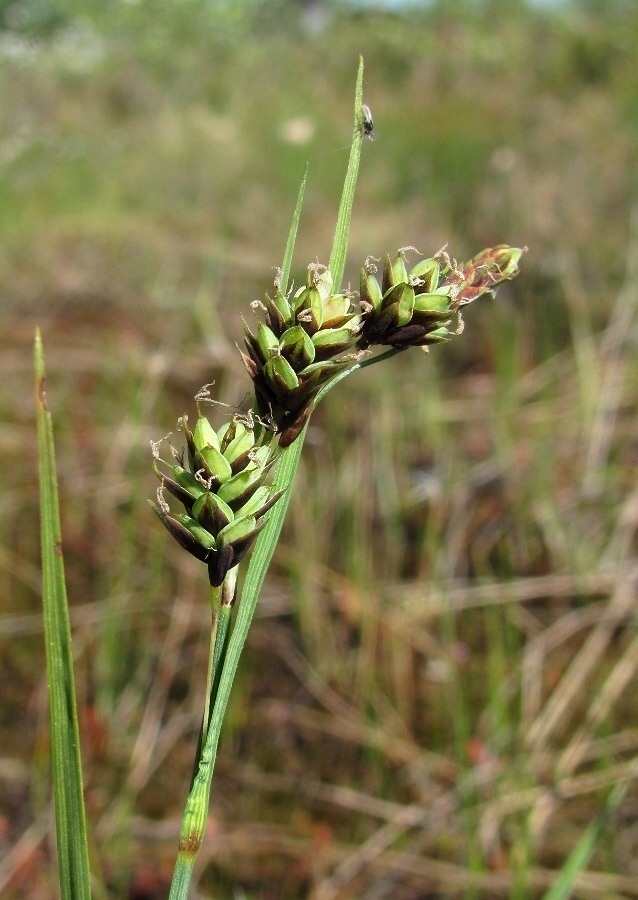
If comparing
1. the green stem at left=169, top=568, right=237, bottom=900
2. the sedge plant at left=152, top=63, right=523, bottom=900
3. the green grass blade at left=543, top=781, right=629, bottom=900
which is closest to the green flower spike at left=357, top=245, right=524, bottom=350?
the sedge plant at left=152, top=63, right=523, bottom=900

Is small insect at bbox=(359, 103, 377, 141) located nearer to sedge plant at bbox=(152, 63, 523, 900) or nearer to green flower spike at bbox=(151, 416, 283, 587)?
sedge plant at bbox=(152, 63, 523, 900)

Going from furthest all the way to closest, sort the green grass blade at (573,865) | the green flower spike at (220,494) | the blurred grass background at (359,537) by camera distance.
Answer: the blurred grass background at (359,537)
the green grass blade at (573,865)
the green flower spike at (220,494)

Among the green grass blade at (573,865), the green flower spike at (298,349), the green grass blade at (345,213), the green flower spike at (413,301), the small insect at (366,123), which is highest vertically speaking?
the small insect at (366,123)

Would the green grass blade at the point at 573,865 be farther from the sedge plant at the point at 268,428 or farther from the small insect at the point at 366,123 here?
the small insect at the point at 366,123

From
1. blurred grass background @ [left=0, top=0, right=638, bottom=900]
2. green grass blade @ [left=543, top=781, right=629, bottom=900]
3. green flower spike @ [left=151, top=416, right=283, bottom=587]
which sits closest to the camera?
green flower spike @ [left=151, top=416, right=283, bottom=587]

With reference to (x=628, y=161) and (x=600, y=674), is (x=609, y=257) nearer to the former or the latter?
(x=628, y=161)

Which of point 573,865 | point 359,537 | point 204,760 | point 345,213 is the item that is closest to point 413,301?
point 345,213

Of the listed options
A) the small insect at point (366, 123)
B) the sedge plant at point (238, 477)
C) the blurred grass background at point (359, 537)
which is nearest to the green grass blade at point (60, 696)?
the sedge plant at point (238, 477)
